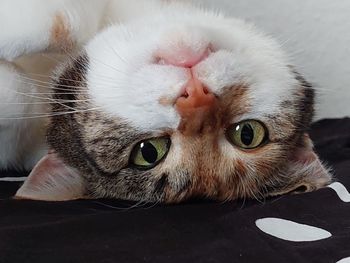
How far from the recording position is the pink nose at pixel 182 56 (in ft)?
4.13

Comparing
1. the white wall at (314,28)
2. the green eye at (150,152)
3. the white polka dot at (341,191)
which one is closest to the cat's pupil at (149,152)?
the green eye at (150,152)

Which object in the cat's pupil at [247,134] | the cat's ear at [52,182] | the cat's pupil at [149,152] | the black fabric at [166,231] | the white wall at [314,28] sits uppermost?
the white wall at [314,28]

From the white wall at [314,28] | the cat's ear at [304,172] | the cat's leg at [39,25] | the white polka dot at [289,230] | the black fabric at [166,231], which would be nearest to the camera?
the black fabric at [166,231]

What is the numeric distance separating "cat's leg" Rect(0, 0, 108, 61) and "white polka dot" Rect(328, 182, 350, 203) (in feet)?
2.25

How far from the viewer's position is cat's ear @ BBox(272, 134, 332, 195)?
151 cm

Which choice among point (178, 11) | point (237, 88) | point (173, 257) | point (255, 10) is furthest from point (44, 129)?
point (255, 10)

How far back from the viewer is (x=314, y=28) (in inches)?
92.4

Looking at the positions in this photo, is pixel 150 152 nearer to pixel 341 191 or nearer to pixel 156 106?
pixel 156 106

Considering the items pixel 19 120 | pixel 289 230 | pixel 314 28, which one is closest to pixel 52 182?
pixel 19 120

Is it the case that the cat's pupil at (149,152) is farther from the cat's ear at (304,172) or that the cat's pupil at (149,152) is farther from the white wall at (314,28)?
the white wall at (314,28)

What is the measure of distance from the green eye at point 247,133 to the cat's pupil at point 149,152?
0.17 m

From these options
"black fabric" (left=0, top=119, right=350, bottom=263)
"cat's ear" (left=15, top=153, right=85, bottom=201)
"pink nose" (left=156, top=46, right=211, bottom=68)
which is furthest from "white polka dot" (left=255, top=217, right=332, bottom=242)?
"cat's ear" (left=15, top=153, right=85, bottom=201)

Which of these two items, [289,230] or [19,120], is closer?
[289,230]

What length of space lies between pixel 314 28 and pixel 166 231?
1380 mm
